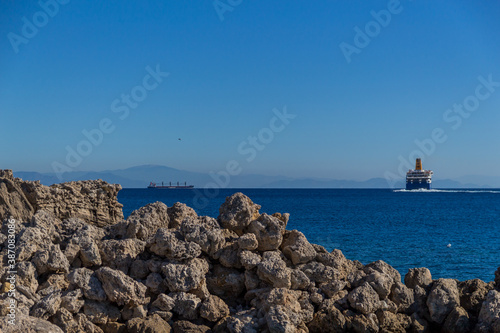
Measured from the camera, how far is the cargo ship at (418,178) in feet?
411

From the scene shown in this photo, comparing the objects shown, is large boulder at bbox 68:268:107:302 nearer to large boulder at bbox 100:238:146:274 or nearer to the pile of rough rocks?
the pile of rough rocks

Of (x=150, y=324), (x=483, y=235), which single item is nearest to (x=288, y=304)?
(x=150, y=324)

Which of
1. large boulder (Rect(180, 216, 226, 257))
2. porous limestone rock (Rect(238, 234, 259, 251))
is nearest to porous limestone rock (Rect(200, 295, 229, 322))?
large boulder (Rect(180, 216, 226, 257))

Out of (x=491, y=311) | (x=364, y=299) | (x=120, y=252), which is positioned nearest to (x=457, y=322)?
(x=491, y=311)

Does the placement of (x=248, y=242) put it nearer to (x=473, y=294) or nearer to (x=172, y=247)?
(x=172, y=247)

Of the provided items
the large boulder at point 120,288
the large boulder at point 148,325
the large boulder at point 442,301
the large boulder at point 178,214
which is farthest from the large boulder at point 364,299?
the large boulder at point 178,214

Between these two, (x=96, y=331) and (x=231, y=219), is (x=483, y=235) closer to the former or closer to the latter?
(x=231, y=219)

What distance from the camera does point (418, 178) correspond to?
125938mm

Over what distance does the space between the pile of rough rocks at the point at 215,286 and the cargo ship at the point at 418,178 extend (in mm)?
120342

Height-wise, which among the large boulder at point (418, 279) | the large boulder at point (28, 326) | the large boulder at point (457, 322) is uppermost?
the large boulder at point (418, 279)

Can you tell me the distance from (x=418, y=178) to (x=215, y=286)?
406ft

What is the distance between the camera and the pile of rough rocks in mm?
9117

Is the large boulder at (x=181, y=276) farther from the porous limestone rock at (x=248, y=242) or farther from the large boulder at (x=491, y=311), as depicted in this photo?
the large boulder at (x=491, y=311)

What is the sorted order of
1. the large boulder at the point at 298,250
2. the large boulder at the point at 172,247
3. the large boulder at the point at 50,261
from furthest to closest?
the large boulder at the point at 298,250, the large boulder at the point at 172,247, the large boulder at the point at 50,261
